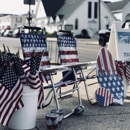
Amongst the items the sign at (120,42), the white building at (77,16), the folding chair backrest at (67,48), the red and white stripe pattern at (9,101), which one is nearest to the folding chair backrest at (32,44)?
the folding chair backrest at (67,48)

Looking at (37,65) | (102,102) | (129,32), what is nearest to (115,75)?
(102,102)

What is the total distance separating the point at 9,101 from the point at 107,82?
263 cm

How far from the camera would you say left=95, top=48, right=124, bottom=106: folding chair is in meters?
6.37

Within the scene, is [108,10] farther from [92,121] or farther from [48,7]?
[92,121]

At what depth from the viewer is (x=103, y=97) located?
634 cm

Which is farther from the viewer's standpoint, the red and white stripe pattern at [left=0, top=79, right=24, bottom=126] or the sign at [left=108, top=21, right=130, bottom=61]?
the sign at [left=108, top=21, right=130, bottom=61]

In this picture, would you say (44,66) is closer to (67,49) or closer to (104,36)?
(67,49)

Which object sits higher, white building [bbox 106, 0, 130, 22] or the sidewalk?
white building [bbox 106, 0, 130, 22]

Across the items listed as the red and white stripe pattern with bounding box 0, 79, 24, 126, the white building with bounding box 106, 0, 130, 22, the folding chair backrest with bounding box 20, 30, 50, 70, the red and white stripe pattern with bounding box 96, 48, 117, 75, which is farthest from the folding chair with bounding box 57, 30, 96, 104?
the white building with bounding box 106, 0, 130, 22

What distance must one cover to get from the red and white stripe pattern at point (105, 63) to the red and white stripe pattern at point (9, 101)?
2428 mm

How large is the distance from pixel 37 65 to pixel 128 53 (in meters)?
3.47

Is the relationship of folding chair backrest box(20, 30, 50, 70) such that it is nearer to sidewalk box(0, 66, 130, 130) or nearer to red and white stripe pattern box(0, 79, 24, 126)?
sidewalk box(0, 66, 130, 130)

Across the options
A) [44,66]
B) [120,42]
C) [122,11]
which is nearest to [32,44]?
[44,66]

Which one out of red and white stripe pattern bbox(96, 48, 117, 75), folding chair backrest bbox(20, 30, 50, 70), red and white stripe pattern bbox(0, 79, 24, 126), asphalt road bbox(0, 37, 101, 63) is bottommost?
asphalt road bbox(0, 37, 101, 63)
